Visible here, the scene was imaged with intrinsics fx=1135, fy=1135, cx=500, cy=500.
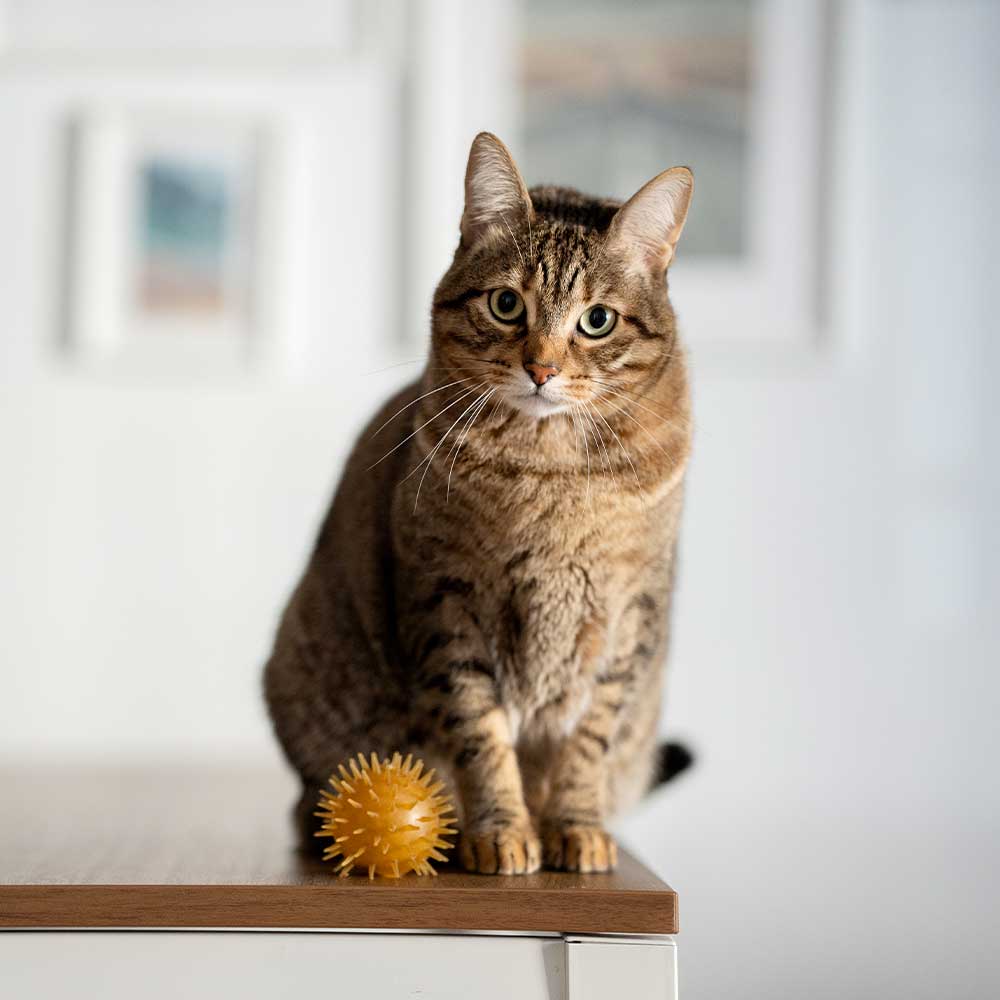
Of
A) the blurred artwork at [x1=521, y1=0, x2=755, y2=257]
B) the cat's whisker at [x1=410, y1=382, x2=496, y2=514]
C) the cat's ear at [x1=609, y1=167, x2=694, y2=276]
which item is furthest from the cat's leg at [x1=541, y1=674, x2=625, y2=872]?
the blurred artwork at [x1=521, y1=0, x2=755, y2=257]

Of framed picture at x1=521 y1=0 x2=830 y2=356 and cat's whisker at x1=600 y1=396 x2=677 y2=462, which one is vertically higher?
framed picture at x1=521 y1=0 x2=830 y2=356

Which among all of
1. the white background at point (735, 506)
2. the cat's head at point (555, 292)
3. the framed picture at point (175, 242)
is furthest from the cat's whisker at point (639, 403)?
the framed picture at point (175, 242)

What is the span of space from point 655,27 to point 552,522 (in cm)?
129

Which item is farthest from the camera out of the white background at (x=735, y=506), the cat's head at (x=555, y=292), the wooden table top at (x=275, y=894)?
the white background at (x=735, y=506)

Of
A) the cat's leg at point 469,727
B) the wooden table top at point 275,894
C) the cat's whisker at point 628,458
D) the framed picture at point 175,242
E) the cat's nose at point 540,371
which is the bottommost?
the wooden table top at point 275,894

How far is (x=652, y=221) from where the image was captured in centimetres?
88

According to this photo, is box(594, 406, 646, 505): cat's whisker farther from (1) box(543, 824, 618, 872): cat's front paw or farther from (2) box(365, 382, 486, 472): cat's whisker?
(1) box(543, 824, 618, 872): cat's front paw

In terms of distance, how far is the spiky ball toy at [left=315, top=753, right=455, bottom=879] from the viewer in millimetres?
801

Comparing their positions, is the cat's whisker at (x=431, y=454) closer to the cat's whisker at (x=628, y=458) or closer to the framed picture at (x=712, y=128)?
the cat's whisker at (x=628, y=458)

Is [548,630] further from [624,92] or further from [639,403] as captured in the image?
[624,92]

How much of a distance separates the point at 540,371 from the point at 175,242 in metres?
1.24

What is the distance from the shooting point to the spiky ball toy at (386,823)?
801mm

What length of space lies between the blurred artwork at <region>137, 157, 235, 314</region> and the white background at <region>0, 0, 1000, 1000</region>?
140 millimetres

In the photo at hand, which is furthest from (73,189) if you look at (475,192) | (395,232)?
(475,192)
